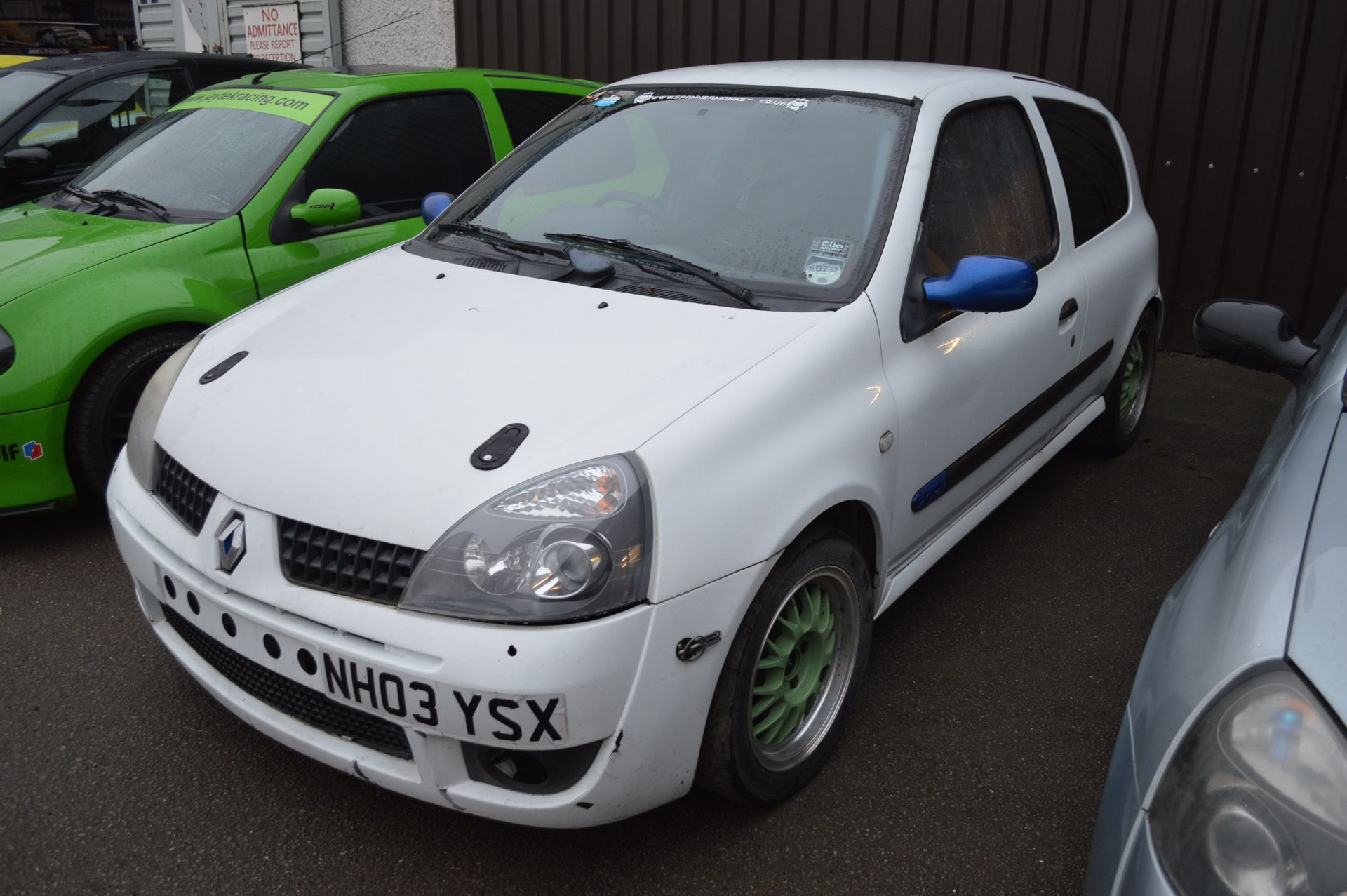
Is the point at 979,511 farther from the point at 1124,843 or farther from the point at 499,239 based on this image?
the point at 1124,843

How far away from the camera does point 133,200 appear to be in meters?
4.13

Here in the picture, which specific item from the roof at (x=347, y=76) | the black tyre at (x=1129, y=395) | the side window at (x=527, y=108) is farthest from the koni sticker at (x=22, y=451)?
the black tyre at (x=1129, y=395)

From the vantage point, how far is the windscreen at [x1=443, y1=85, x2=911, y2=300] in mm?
2695

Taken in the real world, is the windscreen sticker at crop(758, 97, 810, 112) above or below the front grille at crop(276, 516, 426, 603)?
above

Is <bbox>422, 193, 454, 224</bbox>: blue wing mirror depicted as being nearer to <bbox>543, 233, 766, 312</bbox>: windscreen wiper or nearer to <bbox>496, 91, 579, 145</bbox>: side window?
<bbox>543, 233, 766, 312</bbox>: windscreen wiper

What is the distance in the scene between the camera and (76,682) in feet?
9.39

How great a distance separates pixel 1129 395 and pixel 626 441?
10.5 feet

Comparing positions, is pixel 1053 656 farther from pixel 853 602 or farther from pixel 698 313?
pixel 698 313

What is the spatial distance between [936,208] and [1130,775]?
5.82 feet

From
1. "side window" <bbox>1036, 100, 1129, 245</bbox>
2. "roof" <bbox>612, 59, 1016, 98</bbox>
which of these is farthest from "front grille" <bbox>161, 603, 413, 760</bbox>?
"side window" <bbox>1036, 100, 1129, 245</bbox>

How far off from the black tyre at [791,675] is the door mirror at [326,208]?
2.53 m

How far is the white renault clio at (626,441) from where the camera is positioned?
1917mm

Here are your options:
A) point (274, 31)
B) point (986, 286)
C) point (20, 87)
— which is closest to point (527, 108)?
point (20, 87)

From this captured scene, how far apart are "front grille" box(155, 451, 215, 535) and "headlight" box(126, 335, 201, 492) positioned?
0.14ft
